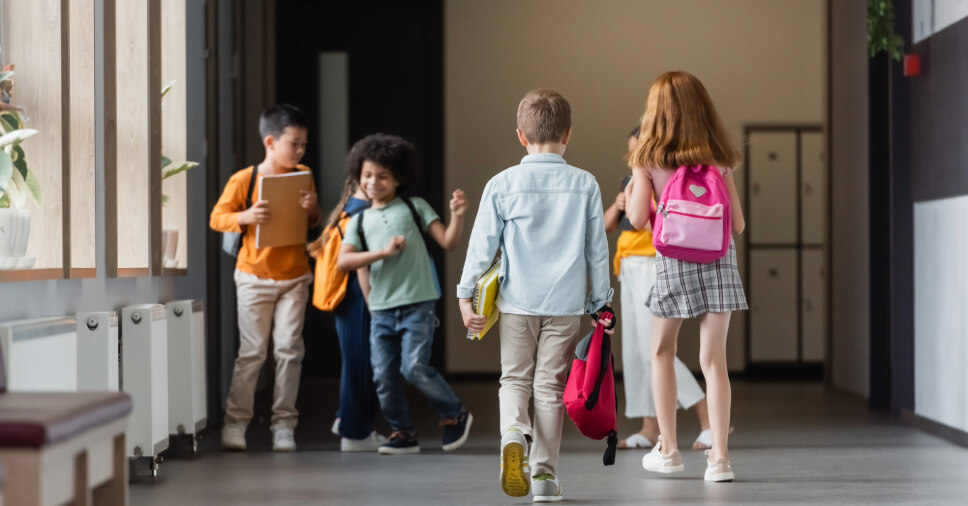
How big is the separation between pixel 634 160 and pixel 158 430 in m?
1.72

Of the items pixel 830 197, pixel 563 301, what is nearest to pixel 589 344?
pixel 563 301

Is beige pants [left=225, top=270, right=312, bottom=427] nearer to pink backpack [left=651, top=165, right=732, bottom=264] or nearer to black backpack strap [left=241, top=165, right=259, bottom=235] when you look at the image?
black backpack strap [left=241, top=165, right=259, bottom=235]

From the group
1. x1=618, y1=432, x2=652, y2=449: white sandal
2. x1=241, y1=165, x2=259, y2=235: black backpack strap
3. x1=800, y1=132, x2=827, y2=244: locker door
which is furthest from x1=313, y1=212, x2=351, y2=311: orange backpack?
x1=800, y1=132, x2=827, y2=244: locker door

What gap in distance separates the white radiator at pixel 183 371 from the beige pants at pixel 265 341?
154 millimetres

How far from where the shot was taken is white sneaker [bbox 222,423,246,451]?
4.29m

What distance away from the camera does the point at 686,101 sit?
3.43 m

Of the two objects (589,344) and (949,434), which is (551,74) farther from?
(589,344)

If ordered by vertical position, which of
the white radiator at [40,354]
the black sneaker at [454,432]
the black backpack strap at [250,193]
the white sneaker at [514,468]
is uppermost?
the black backpack strap at [250,193]

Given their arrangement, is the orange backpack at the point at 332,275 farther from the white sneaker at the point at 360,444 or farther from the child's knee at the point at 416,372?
the white sneaker at the point at 360,444

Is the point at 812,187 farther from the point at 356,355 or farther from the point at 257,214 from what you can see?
the point at 257,214

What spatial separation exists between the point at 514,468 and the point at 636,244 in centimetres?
150

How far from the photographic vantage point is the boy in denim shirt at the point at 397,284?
4145 millimetres

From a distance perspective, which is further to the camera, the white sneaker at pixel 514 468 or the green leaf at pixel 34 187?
the green leaf at pixel 34 187

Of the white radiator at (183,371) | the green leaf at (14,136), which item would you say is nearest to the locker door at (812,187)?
the white radiator at (183,371)
